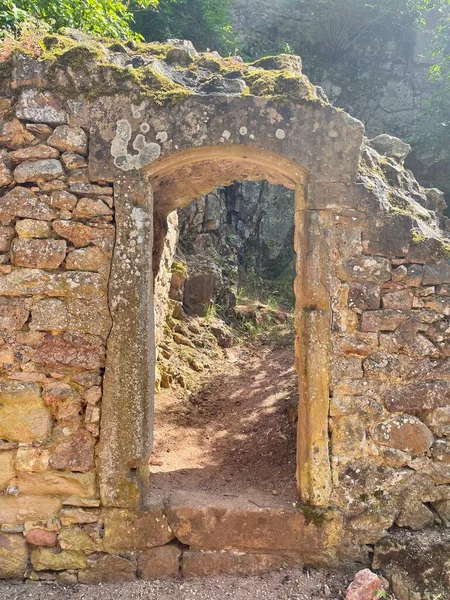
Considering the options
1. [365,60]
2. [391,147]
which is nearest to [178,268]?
[391,147]

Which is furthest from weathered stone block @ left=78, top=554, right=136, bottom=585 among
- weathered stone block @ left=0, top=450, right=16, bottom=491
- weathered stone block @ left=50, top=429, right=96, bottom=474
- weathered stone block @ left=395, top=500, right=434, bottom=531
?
weathered stone block @ left=395, top=500, right=434, bottom=531

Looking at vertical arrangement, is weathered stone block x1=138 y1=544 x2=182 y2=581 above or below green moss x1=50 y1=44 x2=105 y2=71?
below

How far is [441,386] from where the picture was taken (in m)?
3.44

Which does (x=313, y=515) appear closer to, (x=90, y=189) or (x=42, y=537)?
(x=42, y=537)

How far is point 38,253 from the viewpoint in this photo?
10.7 ft

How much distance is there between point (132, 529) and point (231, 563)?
0.74 meters

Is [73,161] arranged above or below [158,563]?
above

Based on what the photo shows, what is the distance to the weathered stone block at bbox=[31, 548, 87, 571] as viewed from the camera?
3.24 meters

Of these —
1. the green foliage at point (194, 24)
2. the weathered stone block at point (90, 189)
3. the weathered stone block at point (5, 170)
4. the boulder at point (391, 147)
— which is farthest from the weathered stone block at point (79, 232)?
the green foliage at point (194, 24)

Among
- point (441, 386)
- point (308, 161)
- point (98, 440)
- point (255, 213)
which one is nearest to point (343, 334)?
point (441, 386)

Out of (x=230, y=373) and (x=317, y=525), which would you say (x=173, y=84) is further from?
(x=230, y=373)

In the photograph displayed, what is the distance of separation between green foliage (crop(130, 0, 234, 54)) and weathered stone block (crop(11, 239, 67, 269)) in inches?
356

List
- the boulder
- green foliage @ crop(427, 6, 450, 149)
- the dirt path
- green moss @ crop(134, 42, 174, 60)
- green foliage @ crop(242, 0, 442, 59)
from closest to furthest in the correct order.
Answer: green moss @ crop(134, 42, 174, 60) < the dirt path < the boulder < green foliage @ crop(427, 6, 450, 149) < green foliage @ crop(242, 0, 442, 59)

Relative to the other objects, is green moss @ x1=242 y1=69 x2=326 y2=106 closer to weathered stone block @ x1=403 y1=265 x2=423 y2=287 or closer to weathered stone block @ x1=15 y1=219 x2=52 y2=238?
weathered stone block @ x1=403 y1=265 x2=423 y2=287
